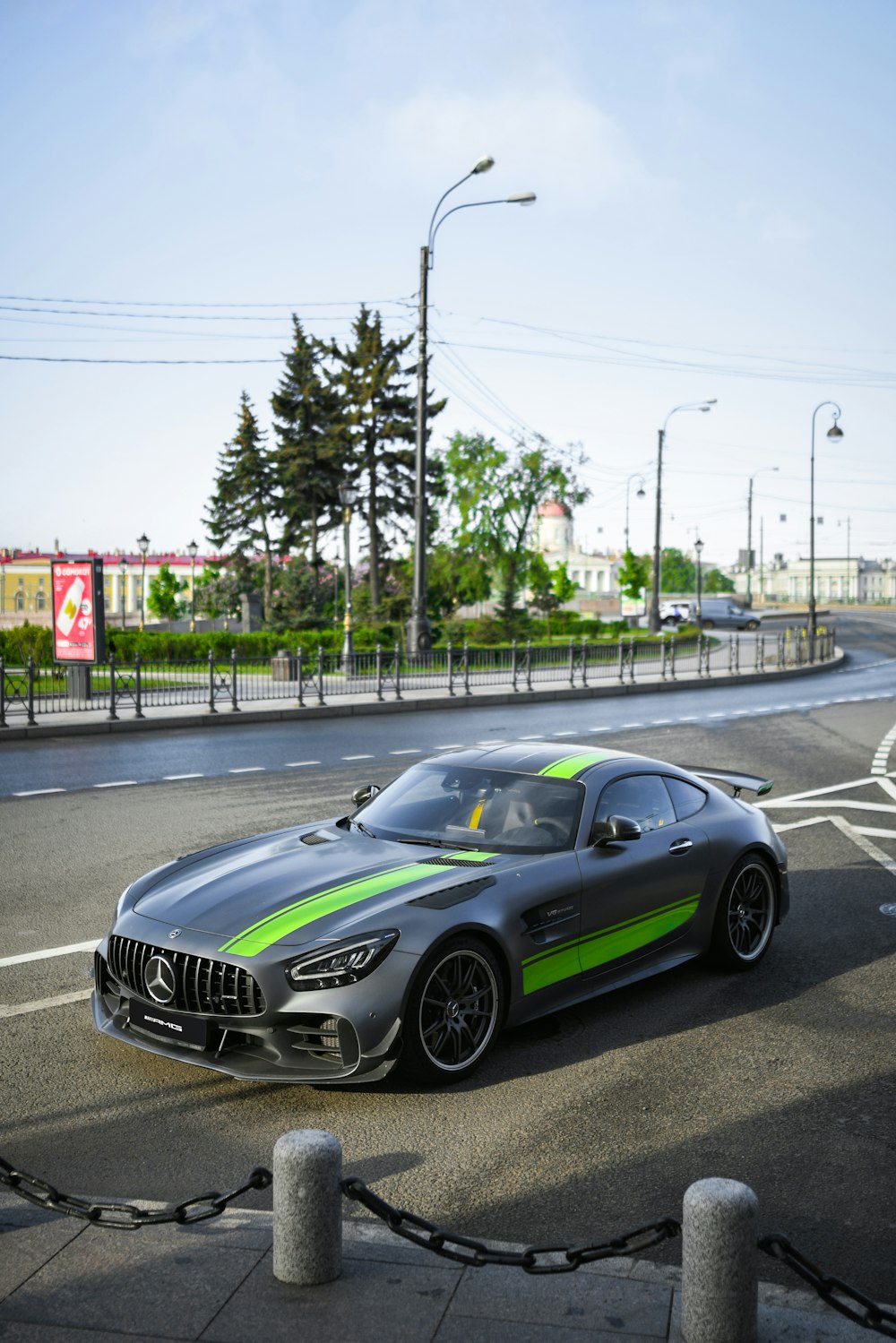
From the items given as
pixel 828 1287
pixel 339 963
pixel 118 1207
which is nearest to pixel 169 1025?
pixel 339 963

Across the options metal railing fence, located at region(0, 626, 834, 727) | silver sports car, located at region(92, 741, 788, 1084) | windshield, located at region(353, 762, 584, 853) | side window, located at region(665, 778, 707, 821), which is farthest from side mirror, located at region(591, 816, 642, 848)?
metal railing fence, located at region(0, 626, 834, 727)

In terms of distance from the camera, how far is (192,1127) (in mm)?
4676

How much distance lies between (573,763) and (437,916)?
1697mm

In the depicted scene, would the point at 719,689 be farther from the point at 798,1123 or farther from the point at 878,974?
the point at 798,1123

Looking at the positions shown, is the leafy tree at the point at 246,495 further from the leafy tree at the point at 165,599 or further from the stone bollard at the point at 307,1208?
the stone bollard at the point at 307,1208

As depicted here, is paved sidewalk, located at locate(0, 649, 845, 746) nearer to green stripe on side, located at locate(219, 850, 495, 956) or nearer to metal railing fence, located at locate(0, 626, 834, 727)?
metal railing fence, located at locate(0, 626, 834, 727)

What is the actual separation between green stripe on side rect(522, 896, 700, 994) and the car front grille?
1272 mm

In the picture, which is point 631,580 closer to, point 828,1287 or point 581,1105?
point 581,1105

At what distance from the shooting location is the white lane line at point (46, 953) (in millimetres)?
6855

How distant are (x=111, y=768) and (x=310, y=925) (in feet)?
37.3

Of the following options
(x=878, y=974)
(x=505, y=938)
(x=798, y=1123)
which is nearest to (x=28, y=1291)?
(x=505, y=938)

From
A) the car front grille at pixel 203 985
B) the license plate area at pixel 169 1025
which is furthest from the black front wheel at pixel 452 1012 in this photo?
the license plate area at pixel 169 1025

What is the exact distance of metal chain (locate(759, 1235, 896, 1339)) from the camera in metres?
3.06

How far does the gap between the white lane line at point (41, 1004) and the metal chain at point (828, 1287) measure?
4041 mm
